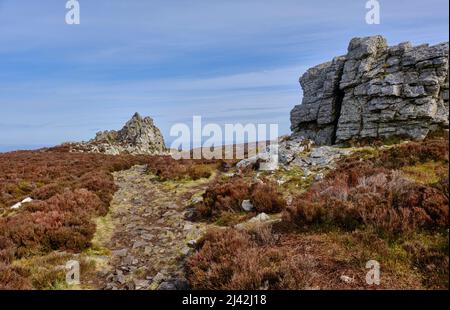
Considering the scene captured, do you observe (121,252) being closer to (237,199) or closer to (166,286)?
(166,286)

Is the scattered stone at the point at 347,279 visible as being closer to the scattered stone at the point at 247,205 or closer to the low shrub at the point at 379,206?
the low shrub at the point at 379,206

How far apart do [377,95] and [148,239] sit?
69.9 ft

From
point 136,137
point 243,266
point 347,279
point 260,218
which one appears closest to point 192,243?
point 260,218

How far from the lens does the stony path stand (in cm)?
821

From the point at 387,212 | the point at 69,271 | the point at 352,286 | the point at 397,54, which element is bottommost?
the point at 69,271

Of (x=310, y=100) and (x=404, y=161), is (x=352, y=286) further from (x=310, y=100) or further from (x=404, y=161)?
(x=310, y=100)

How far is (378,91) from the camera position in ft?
81.5

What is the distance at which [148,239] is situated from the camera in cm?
1119

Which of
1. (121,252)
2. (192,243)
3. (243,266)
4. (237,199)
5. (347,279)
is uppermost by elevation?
(237,199)

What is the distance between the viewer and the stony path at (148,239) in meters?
8.21

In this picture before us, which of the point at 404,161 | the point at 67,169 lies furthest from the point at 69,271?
the point at 67,169

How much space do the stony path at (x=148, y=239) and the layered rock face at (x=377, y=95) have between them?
14343mm

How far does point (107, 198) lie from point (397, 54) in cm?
2415

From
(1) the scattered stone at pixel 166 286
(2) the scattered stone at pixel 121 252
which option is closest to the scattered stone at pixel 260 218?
(1) the scattered stone at pixel 166 286
